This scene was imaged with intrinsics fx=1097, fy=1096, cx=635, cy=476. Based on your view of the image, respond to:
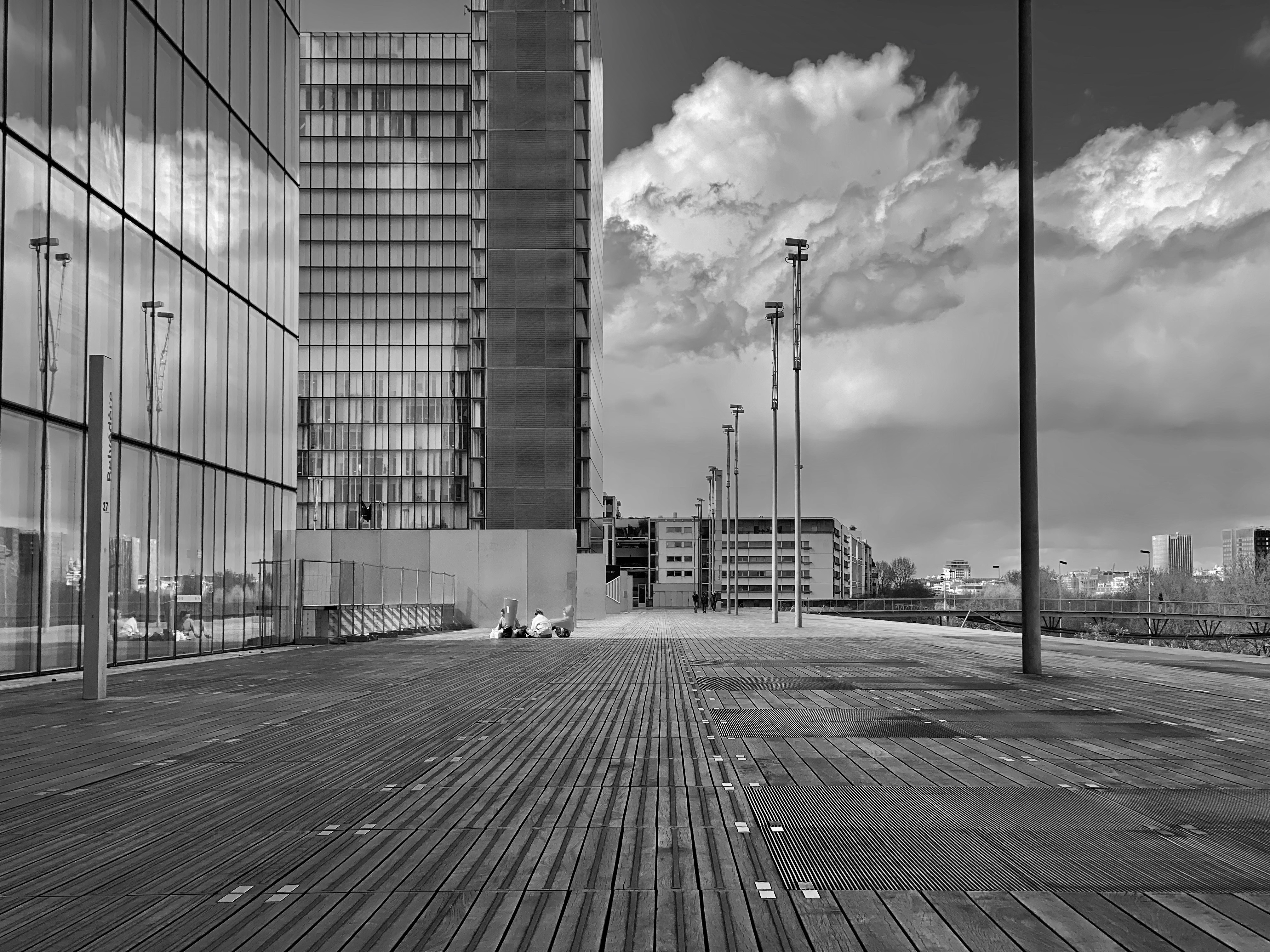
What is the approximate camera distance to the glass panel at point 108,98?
19469mm

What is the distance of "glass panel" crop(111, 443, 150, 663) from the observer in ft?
65.6

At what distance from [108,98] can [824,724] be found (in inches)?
676

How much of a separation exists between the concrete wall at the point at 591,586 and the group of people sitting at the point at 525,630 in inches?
990

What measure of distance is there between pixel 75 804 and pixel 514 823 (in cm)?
298

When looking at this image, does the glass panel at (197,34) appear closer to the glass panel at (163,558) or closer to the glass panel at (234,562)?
the glass panel at (163,558)

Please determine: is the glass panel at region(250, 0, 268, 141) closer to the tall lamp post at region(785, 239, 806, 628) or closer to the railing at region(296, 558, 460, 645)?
the railing at region(296, 558, 460, 645)

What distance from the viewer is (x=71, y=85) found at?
61.0 feet

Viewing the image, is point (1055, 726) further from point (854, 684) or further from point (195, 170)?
point (195, 170)

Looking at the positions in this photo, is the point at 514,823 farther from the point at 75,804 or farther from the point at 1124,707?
the point at 1124,707

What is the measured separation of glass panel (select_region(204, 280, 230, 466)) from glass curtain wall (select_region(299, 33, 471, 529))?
5944cm

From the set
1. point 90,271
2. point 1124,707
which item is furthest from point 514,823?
point 90,271

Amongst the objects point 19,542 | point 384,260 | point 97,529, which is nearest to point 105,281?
point 19,542

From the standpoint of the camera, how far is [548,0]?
217 feet

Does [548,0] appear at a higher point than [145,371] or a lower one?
higher
